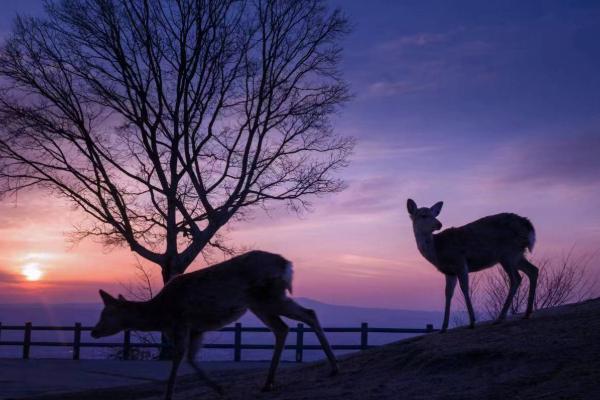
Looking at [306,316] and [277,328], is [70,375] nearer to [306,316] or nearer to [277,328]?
[277,328]

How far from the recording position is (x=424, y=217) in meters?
11.9

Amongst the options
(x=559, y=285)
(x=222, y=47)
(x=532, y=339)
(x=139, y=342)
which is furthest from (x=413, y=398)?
(x=139, y=342)

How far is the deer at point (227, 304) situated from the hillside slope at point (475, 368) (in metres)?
0.56

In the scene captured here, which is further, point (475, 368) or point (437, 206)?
point (437, 206)

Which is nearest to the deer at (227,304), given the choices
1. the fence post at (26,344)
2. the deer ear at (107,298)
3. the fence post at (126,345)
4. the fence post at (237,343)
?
the deer ear at (107,298)

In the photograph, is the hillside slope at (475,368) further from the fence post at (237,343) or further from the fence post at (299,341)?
the fence post at (237,343)

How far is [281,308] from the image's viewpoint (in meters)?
9.42

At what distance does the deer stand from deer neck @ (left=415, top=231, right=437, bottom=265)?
272 cm

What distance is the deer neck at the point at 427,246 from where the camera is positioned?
11.6 metres

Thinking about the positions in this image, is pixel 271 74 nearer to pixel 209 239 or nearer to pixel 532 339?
pixel 209 239

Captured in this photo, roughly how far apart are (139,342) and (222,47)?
10900 mm

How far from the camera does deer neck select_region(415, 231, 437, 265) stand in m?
11.6

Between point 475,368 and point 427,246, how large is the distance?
12.3 feet

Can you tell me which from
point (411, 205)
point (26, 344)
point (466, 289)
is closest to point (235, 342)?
point (26, 344)
